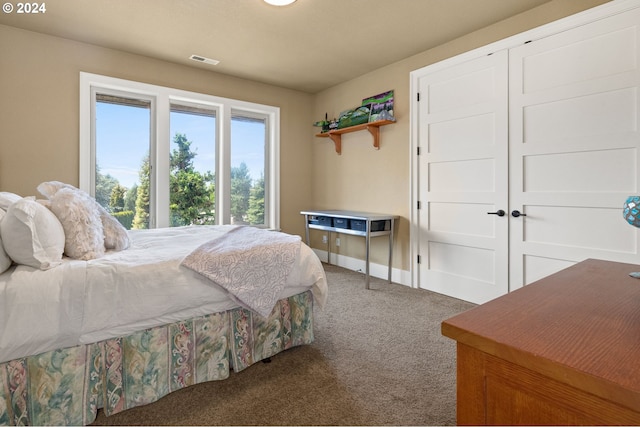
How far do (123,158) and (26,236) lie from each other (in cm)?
252

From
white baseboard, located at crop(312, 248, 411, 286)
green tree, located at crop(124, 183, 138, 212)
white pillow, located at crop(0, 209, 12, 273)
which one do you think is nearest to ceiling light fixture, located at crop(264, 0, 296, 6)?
white pillow, located at crop(0, 209, 12, 273)

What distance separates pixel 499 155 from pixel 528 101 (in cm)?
48

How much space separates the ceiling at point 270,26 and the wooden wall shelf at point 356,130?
70 cm

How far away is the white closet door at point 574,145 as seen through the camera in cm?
225

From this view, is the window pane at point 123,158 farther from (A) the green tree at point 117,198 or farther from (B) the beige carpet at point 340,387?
(B) the beige carpet at point 340,387

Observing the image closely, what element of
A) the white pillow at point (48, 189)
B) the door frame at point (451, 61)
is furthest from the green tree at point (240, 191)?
the white pillow at point (48, 189)

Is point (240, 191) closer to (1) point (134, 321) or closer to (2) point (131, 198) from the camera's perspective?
(2) point (131, 198)

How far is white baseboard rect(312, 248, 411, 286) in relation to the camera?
3.76 meters

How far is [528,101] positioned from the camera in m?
2.70

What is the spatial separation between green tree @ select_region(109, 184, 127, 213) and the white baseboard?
2.67 meters

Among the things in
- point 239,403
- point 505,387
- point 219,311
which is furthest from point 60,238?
point 505,387

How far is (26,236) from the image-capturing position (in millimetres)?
1389

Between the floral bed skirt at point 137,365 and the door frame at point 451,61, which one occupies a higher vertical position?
the door frame at point 451,61

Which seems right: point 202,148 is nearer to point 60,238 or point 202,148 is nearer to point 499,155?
point 60,238
